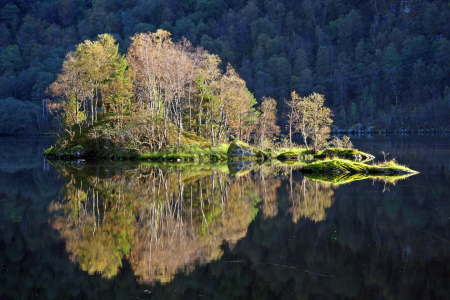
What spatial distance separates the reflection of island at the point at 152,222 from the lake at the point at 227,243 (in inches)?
1.7

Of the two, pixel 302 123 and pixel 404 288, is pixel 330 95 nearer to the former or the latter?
pixel 302 123

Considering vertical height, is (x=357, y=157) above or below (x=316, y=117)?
below

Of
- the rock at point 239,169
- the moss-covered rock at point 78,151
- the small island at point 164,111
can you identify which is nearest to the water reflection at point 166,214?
the rock at point 239,169

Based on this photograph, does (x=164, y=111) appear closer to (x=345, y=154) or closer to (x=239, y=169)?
(x=239, y=169)

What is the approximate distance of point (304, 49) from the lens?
488 feet

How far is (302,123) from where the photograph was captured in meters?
44.6

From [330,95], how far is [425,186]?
353 ft

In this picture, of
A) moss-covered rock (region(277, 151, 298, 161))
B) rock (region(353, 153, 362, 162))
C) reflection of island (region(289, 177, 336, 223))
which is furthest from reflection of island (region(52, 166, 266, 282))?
moss-covered rock (region(277, 151, 298, 161))

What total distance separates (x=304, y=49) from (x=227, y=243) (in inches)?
5785

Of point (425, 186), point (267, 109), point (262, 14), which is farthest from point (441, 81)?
point (425, 186)

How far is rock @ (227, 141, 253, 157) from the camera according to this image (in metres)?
40.2

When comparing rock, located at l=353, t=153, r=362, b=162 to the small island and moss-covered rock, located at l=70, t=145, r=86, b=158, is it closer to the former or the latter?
the small island

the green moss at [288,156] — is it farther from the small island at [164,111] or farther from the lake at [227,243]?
the lake at [227,243]

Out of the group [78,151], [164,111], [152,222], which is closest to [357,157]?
[164,111]
